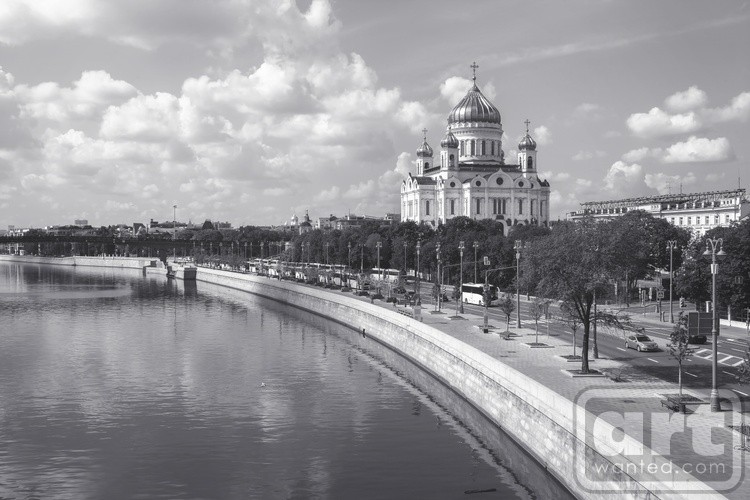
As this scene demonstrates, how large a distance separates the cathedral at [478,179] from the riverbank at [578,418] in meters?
104

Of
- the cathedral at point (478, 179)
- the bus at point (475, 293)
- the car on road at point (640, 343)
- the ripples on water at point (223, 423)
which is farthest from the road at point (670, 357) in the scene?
the cathedral at point (478, 179)

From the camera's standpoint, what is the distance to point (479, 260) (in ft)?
295

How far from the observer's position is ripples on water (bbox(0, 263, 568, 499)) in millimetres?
28312

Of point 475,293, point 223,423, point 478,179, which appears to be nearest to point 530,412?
point 223,423

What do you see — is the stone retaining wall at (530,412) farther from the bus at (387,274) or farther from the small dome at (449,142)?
the small dome at (449,142)

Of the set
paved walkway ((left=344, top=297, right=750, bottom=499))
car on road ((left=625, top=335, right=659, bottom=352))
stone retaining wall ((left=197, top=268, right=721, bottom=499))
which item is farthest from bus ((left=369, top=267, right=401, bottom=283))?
car on road ((left=625, top=335, right=659, bottom=352))

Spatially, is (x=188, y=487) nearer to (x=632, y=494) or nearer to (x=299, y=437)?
(x=299, y=437)

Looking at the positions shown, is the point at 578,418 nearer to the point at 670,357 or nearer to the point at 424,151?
the point at 670,357

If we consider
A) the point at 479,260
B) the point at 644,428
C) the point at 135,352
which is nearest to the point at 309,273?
the point at 479,260

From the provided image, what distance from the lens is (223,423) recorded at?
119 ft

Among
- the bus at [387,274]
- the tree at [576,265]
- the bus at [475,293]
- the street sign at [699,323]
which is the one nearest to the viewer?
the street sign at [699,323]

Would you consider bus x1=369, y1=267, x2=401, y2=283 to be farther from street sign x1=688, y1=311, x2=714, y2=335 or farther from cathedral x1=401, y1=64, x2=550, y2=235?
street sign x1=688, y1=311, x2=714, y2=335

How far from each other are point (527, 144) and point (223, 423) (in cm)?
13396

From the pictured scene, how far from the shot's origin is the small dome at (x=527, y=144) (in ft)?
529
